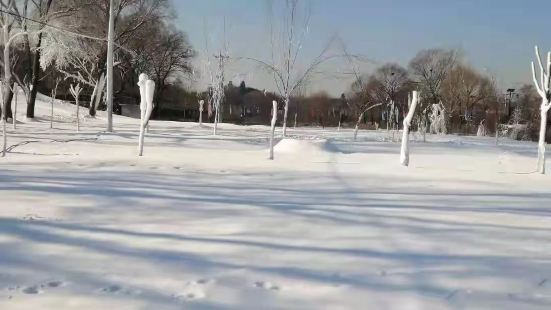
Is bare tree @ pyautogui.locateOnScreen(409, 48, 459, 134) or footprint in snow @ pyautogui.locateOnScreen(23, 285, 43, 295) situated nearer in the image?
footprint in snow @ pyautogui.locateOnScreen(23, 285, 43, 295)


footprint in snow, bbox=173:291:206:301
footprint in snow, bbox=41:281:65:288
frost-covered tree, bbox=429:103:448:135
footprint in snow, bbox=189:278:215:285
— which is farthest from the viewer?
frost-covered tree, bbox=429:103:448:135

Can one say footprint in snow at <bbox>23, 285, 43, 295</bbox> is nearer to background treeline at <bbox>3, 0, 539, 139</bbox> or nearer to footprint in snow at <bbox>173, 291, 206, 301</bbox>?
footprint in snow at <bbox>173, 291, 206, 301</bbox>

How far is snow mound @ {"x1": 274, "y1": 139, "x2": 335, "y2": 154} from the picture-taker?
14.0 m

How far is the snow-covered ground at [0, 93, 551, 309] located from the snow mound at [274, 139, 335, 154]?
529 cm

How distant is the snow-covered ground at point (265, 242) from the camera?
3350 millimetres

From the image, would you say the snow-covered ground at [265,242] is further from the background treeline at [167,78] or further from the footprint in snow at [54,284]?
the background treeline at [167,78]

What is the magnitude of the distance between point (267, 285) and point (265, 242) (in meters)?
0.97

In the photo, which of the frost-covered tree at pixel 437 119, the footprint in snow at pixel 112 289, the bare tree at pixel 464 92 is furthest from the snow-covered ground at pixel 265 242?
the bare tree at pixel 464 92

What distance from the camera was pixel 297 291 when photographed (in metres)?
3.41

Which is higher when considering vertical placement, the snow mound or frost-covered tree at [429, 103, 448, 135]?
frost-covered tree at [429, 103, 448, 135]

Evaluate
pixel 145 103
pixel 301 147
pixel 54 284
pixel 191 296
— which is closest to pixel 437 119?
pixel 301 147

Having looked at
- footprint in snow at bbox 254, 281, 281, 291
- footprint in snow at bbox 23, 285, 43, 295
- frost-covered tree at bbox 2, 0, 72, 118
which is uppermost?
frost-covered tree at bbox 2, 0, 72, 118

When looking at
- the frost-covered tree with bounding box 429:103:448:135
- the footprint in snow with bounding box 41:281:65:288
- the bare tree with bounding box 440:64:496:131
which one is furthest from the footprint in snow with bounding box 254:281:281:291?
the bare tree with bounding box 440:64:496:131

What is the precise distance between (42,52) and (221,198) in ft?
101
